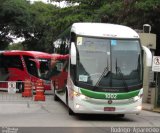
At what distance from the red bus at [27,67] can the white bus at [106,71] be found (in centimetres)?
1584

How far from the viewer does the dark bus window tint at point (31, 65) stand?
33094 mm

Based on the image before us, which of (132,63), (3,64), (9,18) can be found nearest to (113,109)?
(132,63)

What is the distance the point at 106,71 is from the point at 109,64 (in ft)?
0.98

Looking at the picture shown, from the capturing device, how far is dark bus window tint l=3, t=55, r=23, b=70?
33781 mm

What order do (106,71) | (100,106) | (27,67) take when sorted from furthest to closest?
(27,67) → (106,71) → (100,106)

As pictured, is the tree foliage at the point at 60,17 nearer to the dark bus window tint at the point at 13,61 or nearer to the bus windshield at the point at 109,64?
the dark bus window tint at the point at 13,61

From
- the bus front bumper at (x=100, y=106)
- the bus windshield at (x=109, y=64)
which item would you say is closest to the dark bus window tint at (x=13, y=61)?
the bus windshield at (x=109, y=64)

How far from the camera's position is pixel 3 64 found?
115 ft

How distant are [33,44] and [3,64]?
2583cm

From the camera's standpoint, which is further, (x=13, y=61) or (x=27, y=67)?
(x=13, y=61)

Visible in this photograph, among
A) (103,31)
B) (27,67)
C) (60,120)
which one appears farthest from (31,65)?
(60,120)

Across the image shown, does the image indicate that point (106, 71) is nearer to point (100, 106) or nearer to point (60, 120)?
point (100, 106)

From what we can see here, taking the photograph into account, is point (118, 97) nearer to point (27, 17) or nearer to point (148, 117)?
point (148, 117)

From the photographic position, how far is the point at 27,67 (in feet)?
109
